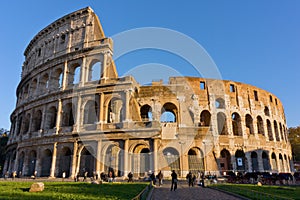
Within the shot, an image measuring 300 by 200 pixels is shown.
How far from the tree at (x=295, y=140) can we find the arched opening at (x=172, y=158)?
2955 centimetres

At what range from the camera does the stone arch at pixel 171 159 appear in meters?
20.2

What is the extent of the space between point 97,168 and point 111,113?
21.7 ft

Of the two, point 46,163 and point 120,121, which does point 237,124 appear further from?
point 46,163

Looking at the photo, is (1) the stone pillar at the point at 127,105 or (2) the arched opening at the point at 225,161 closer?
(1) the stone pillar at the point at 127,105

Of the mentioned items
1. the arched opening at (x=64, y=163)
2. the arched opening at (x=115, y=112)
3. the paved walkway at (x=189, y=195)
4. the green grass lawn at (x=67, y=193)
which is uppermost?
the arched opening at (x=115, y=112)

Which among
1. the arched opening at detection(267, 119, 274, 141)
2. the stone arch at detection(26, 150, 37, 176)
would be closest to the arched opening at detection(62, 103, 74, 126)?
the stone arch at detection(26, 150, 37, 176)

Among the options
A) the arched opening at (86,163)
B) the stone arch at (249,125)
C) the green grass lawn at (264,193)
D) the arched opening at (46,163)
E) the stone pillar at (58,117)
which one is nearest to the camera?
the green grass lawn at (264,193)

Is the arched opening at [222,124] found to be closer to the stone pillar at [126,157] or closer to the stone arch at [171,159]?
the stone arch at [171,159]

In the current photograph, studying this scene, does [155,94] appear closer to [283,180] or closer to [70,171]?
[70,171]

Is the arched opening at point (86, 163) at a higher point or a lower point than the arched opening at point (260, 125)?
lower

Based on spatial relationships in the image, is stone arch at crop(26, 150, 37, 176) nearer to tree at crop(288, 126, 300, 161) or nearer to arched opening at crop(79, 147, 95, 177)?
arched opening at crop(79, 147, 95, 177)

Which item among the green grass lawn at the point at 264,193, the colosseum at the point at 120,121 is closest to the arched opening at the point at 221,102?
the colosseum at the point at 120,121

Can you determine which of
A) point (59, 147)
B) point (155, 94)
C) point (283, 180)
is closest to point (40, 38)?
point (59, 147)

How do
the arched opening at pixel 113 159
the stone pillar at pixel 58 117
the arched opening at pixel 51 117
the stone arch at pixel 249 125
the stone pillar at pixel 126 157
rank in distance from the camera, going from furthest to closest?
the stone arch at pixel 249 125
the arched opening at pixel 51 117
the stone pillar at pixel 58 117
the arched opening at pixel 113 159
the stone pillar at pixel 126 157
